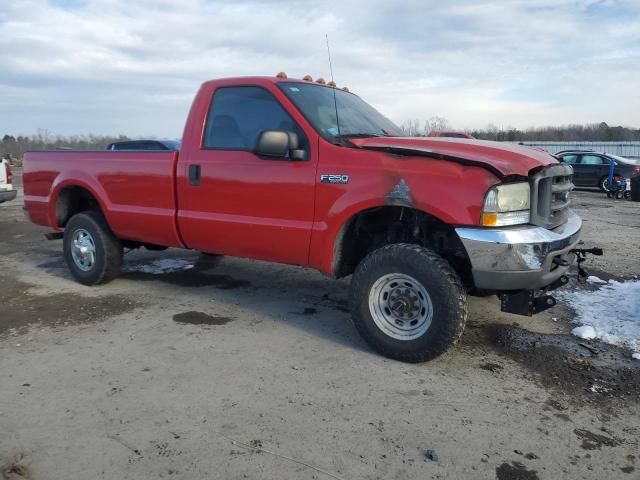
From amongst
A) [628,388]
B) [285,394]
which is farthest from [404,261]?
[628,388]

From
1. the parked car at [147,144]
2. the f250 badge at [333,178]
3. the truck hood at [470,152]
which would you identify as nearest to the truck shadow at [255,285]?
the f250 badge at [333,178]

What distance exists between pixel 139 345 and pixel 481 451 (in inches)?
107

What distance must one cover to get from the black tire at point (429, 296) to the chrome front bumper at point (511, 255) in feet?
0.77

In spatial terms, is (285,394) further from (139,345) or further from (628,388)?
(628,388)

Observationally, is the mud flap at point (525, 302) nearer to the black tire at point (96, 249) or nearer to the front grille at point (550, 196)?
the front grille at point (550, 196)

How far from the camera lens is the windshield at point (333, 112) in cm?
445

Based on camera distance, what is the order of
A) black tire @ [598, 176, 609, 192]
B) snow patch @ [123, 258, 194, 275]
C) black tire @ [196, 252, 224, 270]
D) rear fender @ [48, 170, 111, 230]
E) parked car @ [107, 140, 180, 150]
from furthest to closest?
black tire @ [598, 176, 609, 192], parked car @ [107, 140, 180, 150], black tire @ [196, 252, 224, 270], snow patch @ [123, 258, 194, 275], rear fender @ [48, 170, 111, 230]

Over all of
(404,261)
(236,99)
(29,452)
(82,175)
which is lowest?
(29,452)

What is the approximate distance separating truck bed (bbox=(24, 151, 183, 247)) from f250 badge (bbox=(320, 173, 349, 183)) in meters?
1.70

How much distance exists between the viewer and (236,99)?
491 cm

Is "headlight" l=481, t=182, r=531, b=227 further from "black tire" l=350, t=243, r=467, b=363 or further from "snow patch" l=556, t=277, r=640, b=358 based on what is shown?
"snow patch" l=556, t=277, r=640, b=358

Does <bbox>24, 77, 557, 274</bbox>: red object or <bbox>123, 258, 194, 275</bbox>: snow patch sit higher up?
<bbox>24, 77, 557, 274</bbox>: red object

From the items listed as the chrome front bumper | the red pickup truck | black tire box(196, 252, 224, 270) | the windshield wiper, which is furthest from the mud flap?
black tire box(196, 252, 224, 270)

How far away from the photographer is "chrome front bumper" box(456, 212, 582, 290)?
3.54 meters
